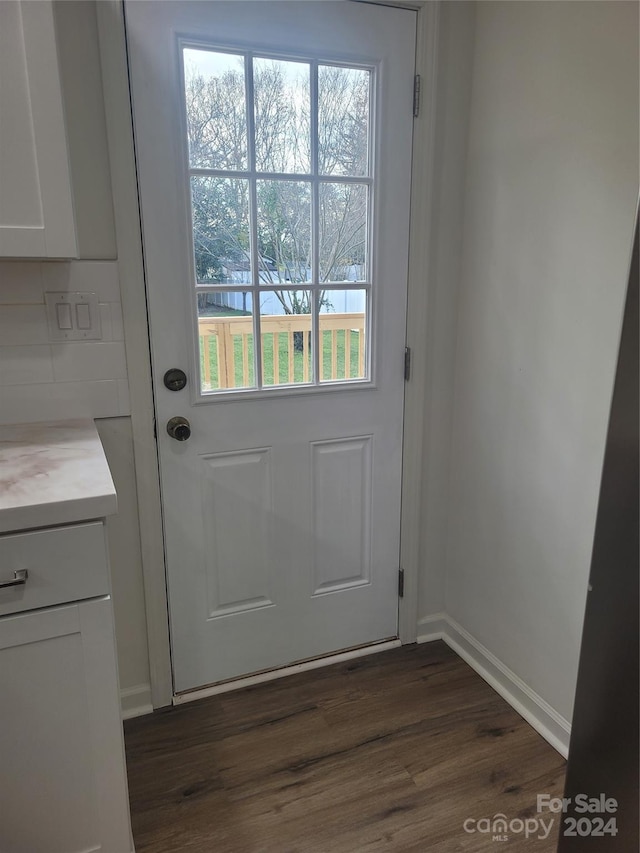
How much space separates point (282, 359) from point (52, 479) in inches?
32.8

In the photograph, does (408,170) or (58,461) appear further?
(408,170)

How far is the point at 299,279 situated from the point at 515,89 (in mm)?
787

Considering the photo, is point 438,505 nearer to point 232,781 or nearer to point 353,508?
point 353,508

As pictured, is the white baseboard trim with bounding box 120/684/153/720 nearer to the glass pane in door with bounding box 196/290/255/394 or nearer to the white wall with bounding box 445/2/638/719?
the glass pane in door with bounding box 196/290/255/394

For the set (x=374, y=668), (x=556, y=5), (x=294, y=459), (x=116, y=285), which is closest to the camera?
(x=556, y=5)

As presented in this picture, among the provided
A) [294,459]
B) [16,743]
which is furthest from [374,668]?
[16,743]

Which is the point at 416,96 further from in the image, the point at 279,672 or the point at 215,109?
the point at 279,672

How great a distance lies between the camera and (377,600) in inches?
85.8

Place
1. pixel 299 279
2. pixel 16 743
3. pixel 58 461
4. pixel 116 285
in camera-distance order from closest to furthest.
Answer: pixel 16 743, pixel 58 461, pixel 116 285, pixel 299 279

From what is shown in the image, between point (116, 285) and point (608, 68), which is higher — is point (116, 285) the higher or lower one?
the lower one

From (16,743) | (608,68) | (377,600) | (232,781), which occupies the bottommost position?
(232,781)

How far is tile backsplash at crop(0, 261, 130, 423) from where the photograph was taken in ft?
5.06

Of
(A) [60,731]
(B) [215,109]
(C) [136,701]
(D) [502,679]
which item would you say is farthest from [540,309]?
(C) [136,701]

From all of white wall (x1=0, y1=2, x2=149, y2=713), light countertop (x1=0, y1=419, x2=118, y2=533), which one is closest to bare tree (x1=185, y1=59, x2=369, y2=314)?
white wall (x1=0, y1=2, x2=149, y2=713)
